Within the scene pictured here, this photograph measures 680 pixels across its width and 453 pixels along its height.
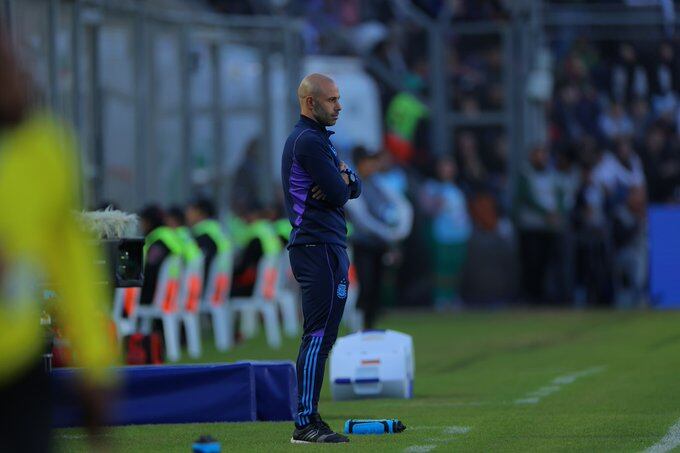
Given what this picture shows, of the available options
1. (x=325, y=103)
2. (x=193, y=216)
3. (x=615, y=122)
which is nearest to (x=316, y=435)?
(x=325, y=103)

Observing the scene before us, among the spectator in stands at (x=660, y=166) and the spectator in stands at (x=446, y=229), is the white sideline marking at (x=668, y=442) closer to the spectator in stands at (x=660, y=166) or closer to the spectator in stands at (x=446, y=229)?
the spectator in stands at (x=446, y=229)

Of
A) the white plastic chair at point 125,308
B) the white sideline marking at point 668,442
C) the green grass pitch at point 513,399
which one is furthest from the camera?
the white plastic chair at point 125,308

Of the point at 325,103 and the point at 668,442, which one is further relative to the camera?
the point at 325,103

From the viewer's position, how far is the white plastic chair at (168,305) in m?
17.3

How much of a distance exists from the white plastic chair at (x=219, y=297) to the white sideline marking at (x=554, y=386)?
535 centimetres

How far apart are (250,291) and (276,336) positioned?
80 centimetres

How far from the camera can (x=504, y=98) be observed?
1056 inches

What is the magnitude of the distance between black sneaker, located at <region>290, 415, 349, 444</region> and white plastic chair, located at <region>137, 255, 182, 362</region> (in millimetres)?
7960

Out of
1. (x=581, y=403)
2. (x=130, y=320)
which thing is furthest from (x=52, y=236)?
(x=130, y=320)

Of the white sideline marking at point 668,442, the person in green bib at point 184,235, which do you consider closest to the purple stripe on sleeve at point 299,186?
the white sideline marking at point 668,442

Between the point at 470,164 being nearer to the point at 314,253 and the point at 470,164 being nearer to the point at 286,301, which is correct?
the point at 286,301

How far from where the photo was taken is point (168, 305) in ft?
Result: 57.5

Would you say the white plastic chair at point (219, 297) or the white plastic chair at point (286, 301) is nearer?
the white plastic chair at point (219, 297)

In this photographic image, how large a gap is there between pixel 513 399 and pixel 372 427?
252 cm
